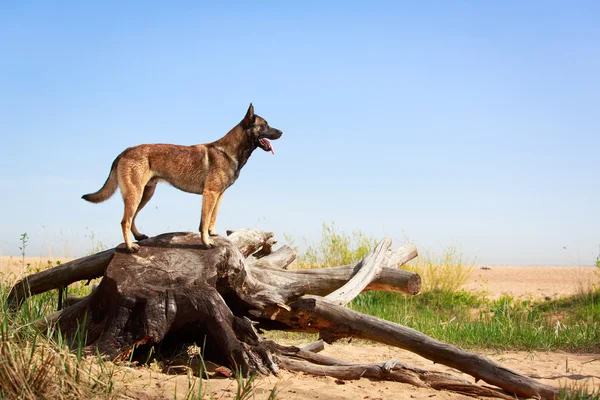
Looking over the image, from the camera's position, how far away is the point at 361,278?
7.59 m

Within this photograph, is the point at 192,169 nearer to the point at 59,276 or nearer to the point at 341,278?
the point at 59,276

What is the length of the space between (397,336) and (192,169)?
2.99m

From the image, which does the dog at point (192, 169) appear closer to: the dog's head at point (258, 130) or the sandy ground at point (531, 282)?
the dog's head at point (258, 130)

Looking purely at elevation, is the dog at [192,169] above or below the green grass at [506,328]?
above

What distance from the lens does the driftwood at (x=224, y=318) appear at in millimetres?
5363

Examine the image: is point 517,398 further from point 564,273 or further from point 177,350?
point 564,273

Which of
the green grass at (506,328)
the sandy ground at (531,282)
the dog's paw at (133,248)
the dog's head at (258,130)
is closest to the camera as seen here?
the dog's paw at (133,248)

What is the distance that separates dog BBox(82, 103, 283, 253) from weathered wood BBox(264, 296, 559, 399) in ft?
4.21

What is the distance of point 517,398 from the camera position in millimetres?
5539

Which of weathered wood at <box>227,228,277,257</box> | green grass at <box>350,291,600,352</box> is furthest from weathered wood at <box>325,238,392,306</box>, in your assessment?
green grass at <box>350,291,600,352</box>

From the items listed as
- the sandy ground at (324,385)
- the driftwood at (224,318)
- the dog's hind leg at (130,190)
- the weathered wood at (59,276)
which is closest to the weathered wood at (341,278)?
the driftwood at (224,318)

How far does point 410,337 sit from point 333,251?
7.62 meters

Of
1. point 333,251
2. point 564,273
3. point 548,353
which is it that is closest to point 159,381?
point 548,353

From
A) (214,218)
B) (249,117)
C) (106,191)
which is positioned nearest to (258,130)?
(249,117)
